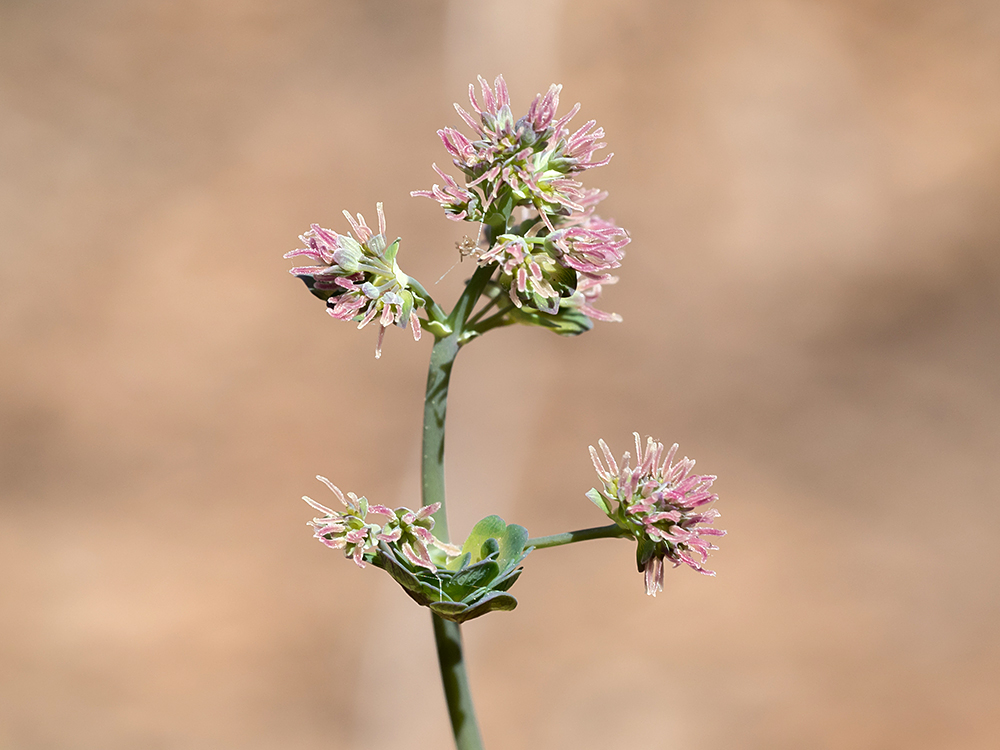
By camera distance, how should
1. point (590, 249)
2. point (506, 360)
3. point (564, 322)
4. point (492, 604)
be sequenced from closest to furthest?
point (492, 604) → point (590, 249) → point (564, 322) → point (506, 360)

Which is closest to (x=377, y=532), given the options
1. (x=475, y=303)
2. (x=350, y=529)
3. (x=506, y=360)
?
(x=350, y=529)

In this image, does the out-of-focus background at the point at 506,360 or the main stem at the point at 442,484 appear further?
the out-of-focus background at the point at 506,360

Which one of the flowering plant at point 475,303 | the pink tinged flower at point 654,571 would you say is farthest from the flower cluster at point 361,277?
the pink tinged flower at point 654,571

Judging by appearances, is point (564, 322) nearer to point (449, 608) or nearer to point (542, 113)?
point (542, 113)

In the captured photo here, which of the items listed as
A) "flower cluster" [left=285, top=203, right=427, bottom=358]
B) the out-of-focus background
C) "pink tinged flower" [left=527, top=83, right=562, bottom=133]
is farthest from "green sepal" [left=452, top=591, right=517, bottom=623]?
the out-of-focus background

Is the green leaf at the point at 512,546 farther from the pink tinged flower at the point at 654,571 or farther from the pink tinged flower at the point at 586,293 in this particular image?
the pink tinged flower at the point at 586,293

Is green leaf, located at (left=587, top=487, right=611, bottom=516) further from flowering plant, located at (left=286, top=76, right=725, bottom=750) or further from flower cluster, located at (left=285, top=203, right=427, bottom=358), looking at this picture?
flower cluster, located at (left=285, top=203, right=427, bottom=358)
